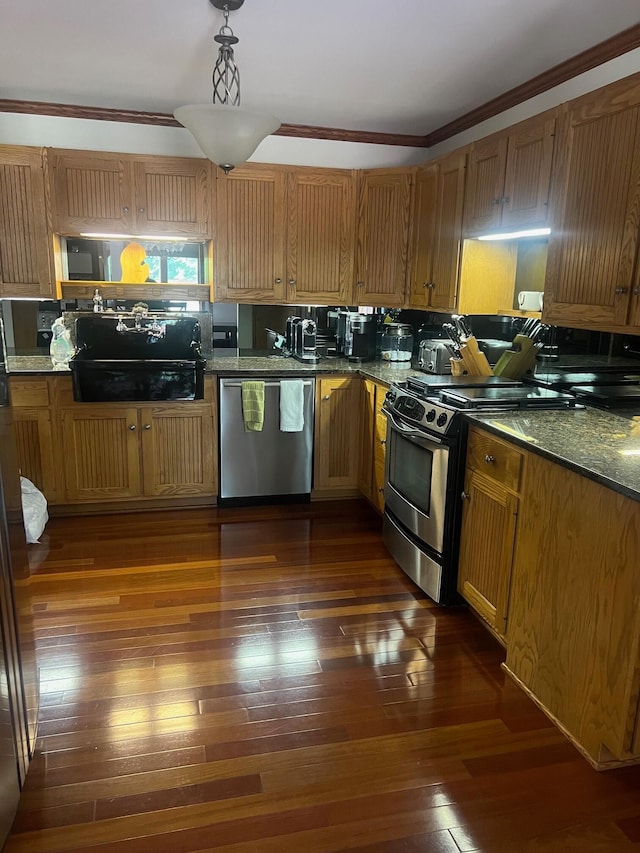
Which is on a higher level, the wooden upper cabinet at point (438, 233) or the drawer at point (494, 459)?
the wooden upper cabinet at point (438, 233)

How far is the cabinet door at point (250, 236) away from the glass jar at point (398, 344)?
774 mm

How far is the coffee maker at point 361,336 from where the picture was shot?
4102 mm

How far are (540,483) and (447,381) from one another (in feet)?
3.42

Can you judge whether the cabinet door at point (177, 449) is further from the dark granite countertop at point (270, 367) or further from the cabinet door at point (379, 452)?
the cabinet door at point (379, 452)

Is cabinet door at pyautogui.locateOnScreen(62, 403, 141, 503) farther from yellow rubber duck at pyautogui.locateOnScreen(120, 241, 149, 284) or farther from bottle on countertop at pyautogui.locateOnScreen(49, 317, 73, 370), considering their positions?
yellow rubber duck at pyautogui.locateOnScreen(120, 241, 149, 284)

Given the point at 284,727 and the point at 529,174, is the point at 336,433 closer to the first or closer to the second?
the point at 529,174

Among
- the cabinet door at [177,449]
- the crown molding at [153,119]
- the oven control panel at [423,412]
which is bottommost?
the cabinet door at [177,449]

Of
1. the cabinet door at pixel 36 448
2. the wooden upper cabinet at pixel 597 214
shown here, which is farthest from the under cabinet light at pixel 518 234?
the cabinet door at pixel 36 448

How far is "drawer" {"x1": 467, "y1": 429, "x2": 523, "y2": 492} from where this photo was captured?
2.22 meters

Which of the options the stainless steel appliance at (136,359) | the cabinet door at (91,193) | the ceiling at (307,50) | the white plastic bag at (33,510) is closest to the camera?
the ceiling at (307,50)

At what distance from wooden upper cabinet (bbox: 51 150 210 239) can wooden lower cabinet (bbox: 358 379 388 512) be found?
148 centimetres

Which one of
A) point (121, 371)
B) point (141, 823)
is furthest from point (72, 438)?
point (141, 823)

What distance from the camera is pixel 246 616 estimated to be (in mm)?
2633

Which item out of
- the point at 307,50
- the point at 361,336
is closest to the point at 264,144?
the point at 307,50
